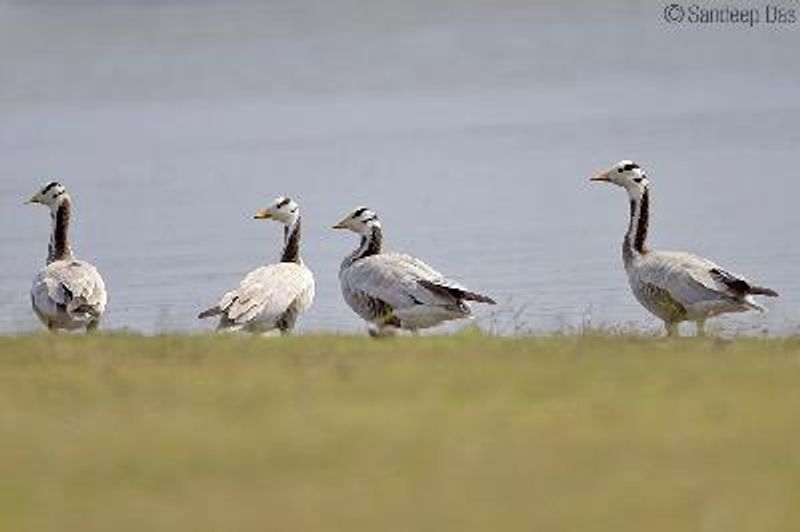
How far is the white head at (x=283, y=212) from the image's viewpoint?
25.9 m

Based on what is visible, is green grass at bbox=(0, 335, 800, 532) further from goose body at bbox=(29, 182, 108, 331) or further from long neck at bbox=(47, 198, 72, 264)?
long neck at bbox=(47, 198, 72, 264)

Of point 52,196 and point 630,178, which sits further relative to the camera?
point 52,196

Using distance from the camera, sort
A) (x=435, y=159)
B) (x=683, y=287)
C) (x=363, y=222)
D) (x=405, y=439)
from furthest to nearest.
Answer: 1. (x=435, y=159)
2. (x=363, y=222)
3. (x=683, y=287)
4. (x=405, y=439)

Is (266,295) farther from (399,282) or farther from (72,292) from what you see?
(72,292)

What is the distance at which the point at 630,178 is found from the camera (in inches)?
896

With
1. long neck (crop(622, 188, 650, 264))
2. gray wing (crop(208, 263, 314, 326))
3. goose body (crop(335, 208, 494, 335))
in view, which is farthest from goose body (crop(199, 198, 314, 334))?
long neck (crop(622, 188, 650, 264))

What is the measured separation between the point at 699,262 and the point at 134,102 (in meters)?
56.1

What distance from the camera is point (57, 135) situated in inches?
2441

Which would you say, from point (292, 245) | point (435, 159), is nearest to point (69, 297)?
point (292, 245)

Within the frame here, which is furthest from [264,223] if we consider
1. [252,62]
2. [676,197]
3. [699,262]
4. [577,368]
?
[252,62]

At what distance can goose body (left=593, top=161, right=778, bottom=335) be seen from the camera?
1930cm

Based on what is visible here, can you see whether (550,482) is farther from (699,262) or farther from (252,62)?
(252,62)

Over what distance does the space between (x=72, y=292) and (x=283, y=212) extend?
5.82 m

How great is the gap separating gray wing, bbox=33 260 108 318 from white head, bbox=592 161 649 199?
515cm
